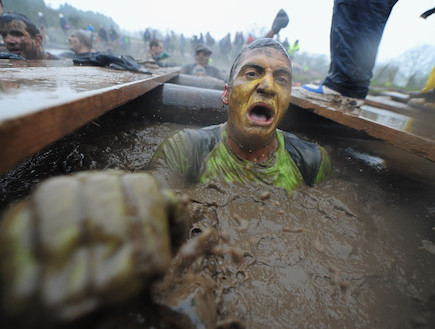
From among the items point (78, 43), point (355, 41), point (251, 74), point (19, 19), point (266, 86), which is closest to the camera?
point (266, 86)

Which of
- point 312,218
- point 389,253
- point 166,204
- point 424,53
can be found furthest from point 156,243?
point 424,53

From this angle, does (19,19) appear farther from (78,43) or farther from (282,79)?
(282,79)

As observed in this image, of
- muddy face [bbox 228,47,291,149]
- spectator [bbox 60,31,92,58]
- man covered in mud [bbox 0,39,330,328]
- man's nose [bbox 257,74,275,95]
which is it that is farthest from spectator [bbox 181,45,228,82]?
man covered in mud [bbox 0,39,330,328]

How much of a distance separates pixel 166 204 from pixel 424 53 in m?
39.4

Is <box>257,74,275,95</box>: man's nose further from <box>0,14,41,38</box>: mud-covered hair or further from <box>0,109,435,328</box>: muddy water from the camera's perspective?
<box>0,14,41,38</box>: mud-covered hair

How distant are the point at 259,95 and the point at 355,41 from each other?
285 cm

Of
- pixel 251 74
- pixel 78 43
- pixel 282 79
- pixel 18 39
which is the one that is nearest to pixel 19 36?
pixel 18 39

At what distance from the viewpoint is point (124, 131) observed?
3328 millimetres

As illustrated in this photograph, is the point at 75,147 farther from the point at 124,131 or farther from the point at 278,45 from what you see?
the point at 278,45

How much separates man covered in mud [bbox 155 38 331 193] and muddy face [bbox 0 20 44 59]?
19.0ft

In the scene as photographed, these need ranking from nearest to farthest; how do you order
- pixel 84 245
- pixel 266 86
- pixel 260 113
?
Answer: pixel 84 245, pixel 266 86, pixel 260 113

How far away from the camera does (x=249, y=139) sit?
84.2 inches

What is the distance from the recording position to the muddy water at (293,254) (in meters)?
1.11

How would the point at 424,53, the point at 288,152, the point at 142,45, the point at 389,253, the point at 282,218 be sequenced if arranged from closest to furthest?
1. the point at 389,253
2. the point at 282,218
3. the point at 288,152
4. the point at 424,53
5. the point at 142,45
